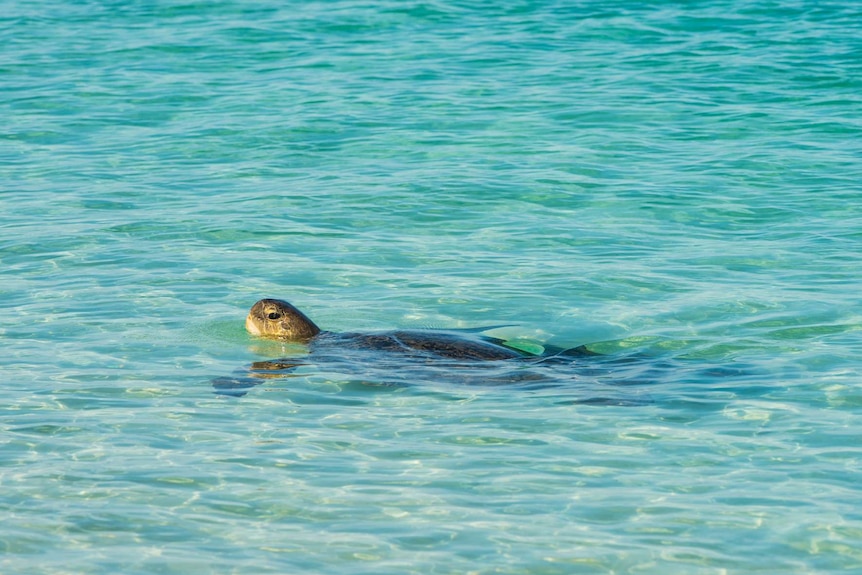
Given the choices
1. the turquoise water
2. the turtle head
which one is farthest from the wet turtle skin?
the turquoise water

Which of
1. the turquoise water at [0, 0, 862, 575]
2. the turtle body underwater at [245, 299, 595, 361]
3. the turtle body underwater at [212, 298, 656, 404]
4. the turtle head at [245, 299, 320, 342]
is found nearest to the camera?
the turquoise water at [0, 0, 862, 575]

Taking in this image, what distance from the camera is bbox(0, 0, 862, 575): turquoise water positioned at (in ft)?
19.7

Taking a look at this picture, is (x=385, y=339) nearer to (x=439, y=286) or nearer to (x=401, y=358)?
(x=401, y=358)

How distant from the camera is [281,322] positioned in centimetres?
884

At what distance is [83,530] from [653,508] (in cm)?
273

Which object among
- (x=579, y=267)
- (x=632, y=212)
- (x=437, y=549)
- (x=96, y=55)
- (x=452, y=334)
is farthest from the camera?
(x=96, y=55)

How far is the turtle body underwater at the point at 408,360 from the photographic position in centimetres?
786

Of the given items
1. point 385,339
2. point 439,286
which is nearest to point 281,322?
point 385,339

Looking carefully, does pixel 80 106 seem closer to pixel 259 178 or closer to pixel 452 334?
pixel 259 178

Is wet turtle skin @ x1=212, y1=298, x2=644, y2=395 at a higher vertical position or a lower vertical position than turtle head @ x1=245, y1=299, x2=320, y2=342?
lower

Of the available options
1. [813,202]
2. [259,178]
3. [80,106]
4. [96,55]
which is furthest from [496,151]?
[96,55]

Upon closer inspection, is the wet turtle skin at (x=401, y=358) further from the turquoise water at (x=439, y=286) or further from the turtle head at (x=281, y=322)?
the turquoise water at (x=439, y=286)

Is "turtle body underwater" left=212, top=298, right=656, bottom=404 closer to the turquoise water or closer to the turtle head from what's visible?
the turtle head

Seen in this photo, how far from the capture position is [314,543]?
5.79 meters
